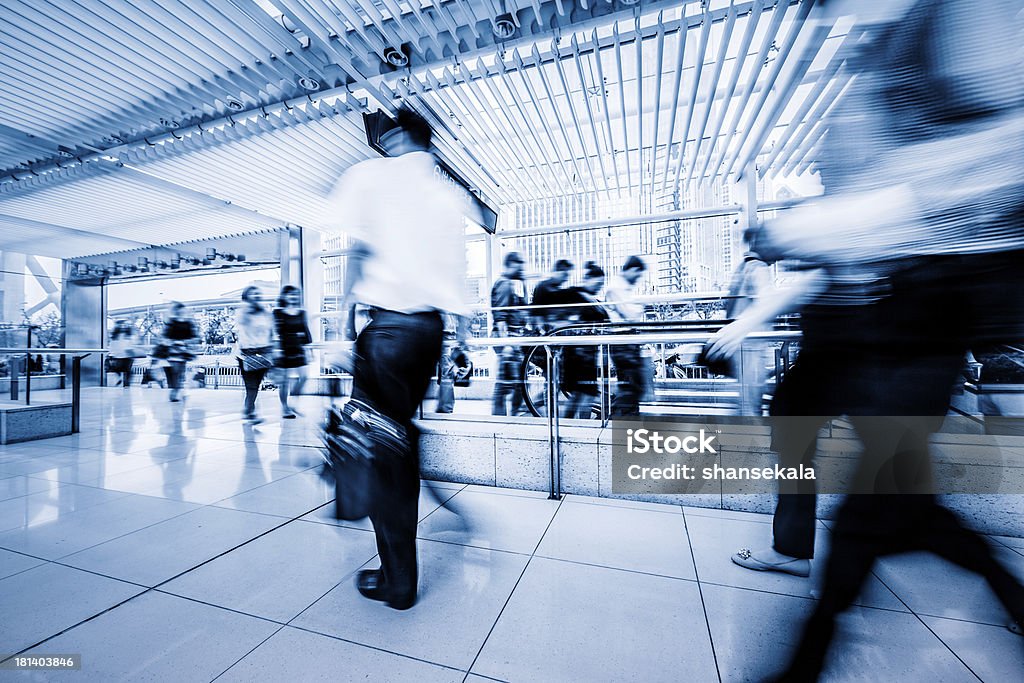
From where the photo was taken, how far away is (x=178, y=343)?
6.60 meters

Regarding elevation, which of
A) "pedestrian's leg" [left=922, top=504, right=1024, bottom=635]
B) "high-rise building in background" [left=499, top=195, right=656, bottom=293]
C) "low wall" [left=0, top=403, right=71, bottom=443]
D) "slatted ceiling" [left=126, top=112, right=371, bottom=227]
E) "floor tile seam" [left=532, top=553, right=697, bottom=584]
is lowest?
"floor tile seam" [left=532, top=553, right=697, bottom=584]

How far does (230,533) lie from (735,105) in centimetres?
445

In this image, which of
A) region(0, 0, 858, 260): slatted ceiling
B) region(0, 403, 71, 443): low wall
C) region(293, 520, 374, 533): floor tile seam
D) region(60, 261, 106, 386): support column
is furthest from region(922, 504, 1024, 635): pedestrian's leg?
region(60, 261, 106, 386): support column

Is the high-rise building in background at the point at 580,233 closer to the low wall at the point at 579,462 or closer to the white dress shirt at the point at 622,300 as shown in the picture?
the white dress shirt at the point at 622,300

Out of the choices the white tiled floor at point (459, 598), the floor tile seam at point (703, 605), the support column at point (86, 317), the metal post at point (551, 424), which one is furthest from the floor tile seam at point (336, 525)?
the support column at point (86, 317)

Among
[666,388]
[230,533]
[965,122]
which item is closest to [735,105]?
[666,388]

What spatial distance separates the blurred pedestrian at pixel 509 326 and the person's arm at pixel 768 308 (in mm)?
2529

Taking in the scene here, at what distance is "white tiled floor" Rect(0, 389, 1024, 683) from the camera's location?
1101 mm

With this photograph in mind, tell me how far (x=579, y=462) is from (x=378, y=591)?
47.5 inches

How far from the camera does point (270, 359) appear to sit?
4.78 meters

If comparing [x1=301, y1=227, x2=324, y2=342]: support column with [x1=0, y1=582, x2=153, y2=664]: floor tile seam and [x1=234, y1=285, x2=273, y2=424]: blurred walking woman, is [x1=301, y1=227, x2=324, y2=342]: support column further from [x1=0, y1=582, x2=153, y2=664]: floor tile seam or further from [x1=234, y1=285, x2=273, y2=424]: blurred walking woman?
[x1=0, y1=582, x2=153, y2=664]: floor tile seam

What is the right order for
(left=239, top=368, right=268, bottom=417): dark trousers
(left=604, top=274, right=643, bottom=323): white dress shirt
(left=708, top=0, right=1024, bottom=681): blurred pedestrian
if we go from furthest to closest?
(left=239, top=368, right=268, bottom=417): dark trousers → (left=604, top=274, right=643, bottom=323): white dress shirt → (left=708, top=0, right=1024, bottom=681): blurred pedestrian

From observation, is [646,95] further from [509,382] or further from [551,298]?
[509,382]

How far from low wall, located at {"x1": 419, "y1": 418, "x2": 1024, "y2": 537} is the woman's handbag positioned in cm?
302
